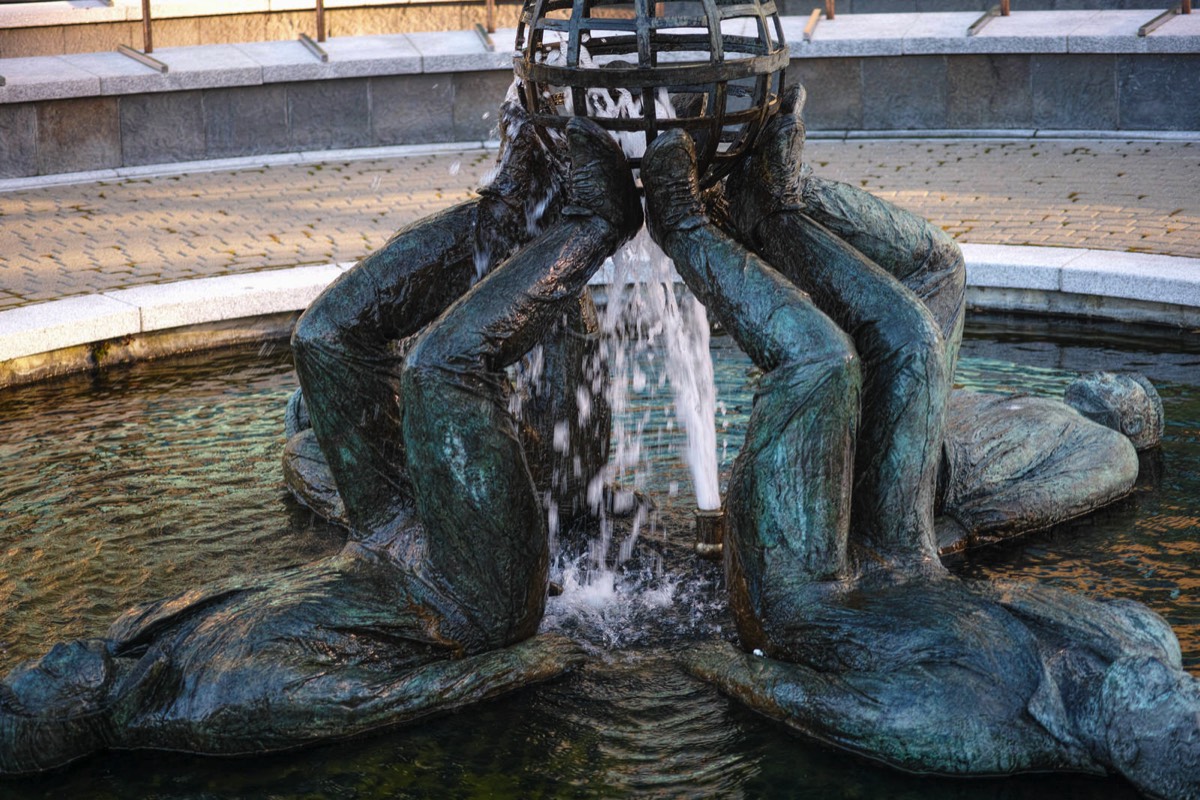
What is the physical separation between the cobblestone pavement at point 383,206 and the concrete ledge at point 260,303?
645 mm

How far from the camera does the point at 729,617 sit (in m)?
4.21

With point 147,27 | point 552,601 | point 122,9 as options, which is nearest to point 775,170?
point 552,601

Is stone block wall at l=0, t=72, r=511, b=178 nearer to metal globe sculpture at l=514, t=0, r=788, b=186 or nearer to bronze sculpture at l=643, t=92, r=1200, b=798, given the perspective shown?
metal globe sculpture at l=514, t=0, r=788, b=186

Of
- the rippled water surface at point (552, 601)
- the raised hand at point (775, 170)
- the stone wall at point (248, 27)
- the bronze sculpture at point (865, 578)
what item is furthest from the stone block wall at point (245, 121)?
the bronze sculpture at point (865, 578)

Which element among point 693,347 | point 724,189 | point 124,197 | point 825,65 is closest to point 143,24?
point 124,197

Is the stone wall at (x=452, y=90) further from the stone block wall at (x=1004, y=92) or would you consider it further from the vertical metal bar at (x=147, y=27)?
the vertical metal bar at (x=147, y=27)

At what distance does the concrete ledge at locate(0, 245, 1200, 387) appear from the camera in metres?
6.61

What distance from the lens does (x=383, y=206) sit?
981 centimetres

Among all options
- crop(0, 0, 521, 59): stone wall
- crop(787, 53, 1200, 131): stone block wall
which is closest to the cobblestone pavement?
crop(787, 53, 1200, 131): stone block wall

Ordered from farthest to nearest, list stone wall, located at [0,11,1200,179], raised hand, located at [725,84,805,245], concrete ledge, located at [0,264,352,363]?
1. stone wall, located at [0,11,1200,179]
2. concrete ledge, located at [0,264,352,363]
3. raised hand, located at [725,84,805,245]

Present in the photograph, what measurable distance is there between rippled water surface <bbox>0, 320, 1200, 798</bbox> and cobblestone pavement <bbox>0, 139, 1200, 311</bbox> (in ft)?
4.49

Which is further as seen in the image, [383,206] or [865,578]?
[383,206]

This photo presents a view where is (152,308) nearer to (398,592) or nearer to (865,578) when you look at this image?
(398,592)

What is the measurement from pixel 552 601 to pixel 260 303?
10.9 ft
